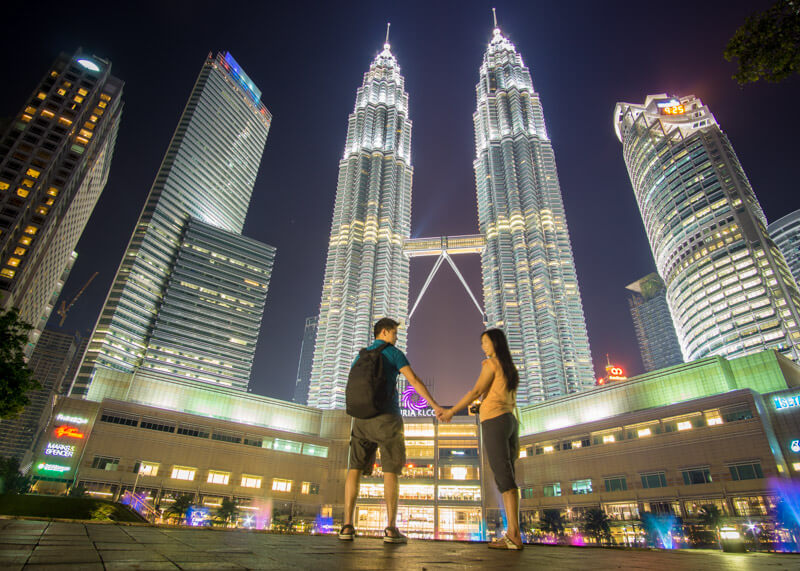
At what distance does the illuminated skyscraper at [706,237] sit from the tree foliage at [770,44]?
10601 cm

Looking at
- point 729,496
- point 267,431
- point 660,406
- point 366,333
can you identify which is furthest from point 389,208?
point 729,496

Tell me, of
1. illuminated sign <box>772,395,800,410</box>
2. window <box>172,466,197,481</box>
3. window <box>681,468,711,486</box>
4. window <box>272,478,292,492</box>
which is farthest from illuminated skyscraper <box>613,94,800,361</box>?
window <box>172,466,197,481</box>

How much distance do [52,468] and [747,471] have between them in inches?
A: 3370

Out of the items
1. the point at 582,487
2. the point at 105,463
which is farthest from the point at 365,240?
the point at 582,487

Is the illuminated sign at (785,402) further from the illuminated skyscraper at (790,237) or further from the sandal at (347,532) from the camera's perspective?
the illuminated skyscraper at (790,237)

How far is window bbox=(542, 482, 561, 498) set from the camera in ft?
206

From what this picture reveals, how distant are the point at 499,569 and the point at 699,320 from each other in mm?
124534

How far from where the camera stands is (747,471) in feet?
157

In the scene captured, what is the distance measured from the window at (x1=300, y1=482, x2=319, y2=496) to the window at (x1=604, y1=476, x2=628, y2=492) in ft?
143

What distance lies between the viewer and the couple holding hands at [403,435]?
5680mm

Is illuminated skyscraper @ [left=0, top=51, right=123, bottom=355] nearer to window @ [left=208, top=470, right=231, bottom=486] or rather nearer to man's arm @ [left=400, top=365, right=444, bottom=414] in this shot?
window @ [left=208, top=470, right=231, bottom=486]

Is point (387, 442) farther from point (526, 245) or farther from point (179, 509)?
point (526, 245)

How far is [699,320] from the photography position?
10425 centimetres

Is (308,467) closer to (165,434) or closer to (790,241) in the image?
(165,434)
